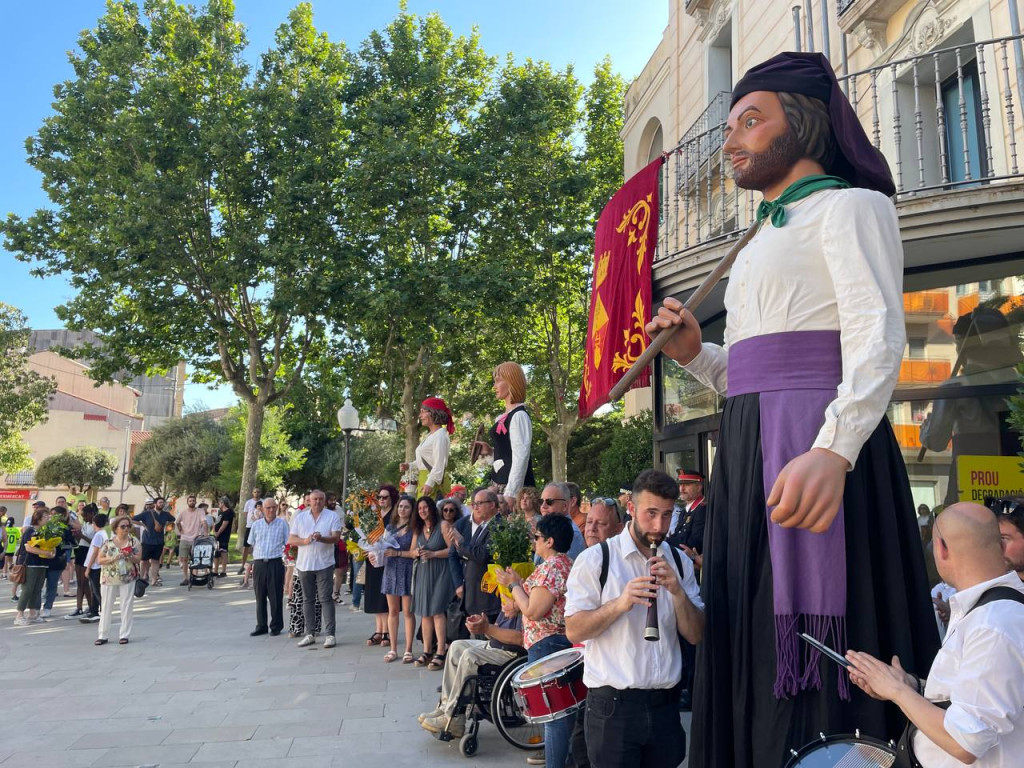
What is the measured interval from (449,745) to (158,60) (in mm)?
18001

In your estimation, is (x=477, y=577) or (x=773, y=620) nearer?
(x=773, y=620)

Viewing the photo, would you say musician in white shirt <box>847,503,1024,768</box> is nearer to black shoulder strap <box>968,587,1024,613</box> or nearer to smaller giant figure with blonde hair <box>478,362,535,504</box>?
black shoulder strap <box>968,587,1024,613</box>

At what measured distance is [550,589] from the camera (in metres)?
4.84

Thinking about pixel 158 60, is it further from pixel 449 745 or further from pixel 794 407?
pixel 794 407

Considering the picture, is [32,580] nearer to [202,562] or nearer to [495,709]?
[202,562]

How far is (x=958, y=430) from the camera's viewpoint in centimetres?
706

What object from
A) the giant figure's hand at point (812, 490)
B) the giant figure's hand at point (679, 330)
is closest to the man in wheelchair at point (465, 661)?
the giant figure's hand at point (679, 330)

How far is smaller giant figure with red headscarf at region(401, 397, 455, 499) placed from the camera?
7.60 meters

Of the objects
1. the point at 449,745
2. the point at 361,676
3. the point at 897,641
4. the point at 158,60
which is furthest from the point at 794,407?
the point at 158,60

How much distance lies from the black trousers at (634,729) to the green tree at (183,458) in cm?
3518

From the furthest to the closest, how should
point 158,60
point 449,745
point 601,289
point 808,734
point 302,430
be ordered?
point 302,430, point 158,60, point 601,289, point 449,745, point 808,734

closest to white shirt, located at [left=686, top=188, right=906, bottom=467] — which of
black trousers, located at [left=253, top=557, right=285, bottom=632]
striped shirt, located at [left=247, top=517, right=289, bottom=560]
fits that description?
striped shirt, located at [left=247, top=517, right=289, bottom=560]

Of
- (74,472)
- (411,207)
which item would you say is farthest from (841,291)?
(74,472)

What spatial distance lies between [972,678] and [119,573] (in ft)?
34.2
